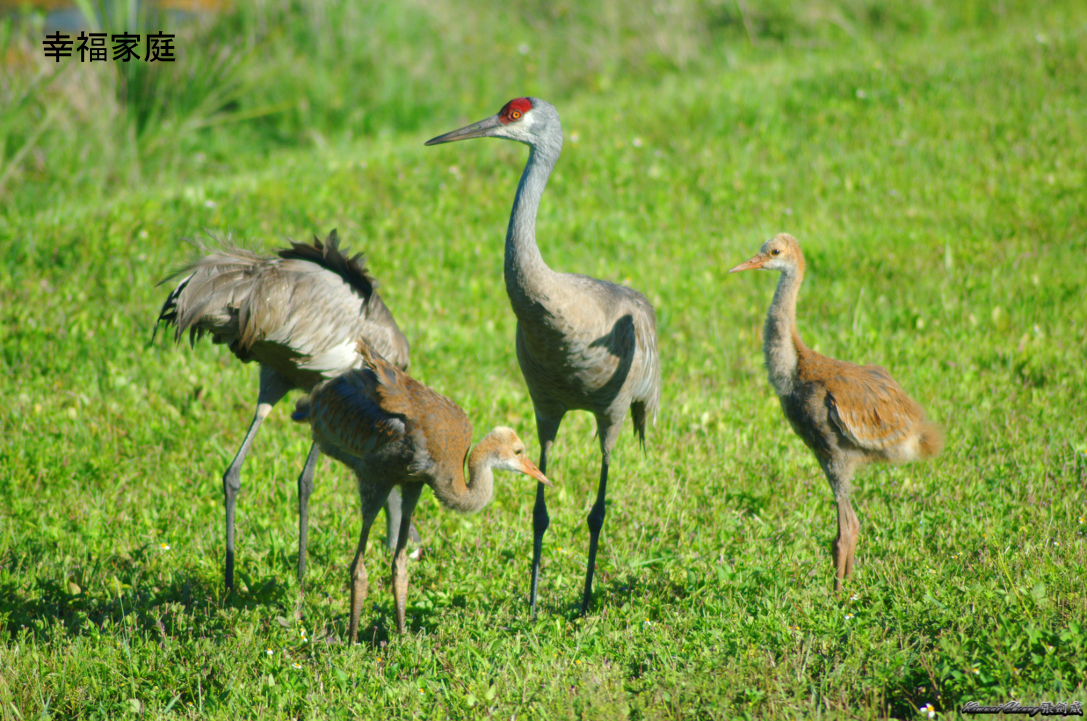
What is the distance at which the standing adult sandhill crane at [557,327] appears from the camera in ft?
12.8

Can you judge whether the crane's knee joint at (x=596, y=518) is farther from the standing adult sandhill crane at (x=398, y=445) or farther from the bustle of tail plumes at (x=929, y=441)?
the bustle of tail plumes at (x=929, y=441)

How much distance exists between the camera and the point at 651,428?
6.09m

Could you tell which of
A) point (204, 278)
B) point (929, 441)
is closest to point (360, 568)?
point (204, 278)

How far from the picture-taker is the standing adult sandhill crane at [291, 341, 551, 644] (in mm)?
4031

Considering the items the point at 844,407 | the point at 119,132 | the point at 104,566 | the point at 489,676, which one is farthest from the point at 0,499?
the point at 119,132

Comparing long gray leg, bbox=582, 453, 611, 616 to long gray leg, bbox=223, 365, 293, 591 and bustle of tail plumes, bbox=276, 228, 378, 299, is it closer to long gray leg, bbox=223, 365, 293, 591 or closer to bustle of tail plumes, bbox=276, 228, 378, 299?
bustle of tail plumes, bbox=276, 228, 378, 299

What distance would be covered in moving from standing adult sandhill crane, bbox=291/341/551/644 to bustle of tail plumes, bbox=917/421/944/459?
1889mm

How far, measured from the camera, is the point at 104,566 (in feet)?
15.5

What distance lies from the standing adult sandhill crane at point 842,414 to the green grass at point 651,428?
0.44 meters

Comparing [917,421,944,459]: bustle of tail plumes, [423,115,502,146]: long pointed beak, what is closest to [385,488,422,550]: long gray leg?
[423,115,502,146]: long pointed beak

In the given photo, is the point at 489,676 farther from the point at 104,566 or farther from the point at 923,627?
the point at 104,566

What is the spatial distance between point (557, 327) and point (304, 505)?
1862mm

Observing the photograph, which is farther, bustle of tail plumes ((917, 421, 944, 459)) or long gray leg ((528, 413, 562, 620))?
long gray leg ((528, 413, 562, 620))

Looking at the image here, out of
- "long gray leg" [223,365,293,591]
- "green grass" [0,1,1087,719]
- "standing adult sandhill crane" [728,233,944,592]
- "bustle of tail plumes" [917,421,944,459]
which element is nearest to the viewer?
"green grass" [0,1,1087,719]
